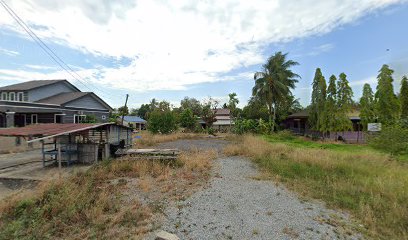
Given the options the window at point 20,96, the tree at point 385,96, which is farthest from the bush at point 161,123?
the tree at point 385,96

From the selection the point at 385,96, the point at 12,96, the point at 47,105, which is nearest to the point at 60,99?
the point at 47,105

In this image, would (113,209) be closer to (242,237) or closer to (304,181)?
(242,237)

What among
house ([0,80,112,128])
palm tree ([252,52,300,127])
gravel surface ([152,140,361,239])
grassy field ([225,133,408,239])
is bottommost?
gravel surface ([152,140,361,239])

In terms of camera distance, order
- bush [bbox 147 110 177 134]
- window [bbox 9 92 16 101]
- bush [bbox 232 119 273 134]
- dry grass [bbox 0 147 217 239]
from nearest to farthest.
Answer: dry grass [bbox 0 147 217 239], window [bbox 9 92 16 101], bush [bbox 147 110 177 134], bush [bbox 232 119 273 134]

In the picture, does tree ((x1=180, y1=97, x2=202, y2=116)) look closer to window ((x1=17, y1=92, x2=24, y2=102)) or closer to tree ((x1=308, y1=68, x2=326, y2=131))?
tree ((x1=308, y1=68, x2=326, y2=131))

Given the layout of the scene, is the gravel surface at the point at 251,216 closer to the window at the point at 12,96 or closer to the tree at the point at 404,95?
the tree at the point at 404,95

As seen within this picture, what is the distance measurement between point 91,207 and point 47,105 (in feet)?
67.9

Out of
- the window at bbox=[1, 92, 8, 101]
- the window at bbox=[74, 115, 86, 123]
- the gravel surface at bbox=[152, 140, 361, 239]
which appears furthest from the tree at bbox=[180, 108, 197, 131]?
the gravel surface at bbox=[152, 140, 361, 239]

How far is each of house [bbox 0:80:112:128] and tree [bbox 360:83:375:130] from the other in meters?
30.5

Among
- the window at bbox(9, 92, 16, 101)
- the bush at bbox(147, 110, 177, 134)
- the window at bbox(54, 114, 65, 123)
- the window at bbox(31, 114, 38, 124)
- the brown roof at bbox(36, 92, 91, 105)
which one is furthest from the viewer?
Answer: the bush at bbox(147, 110, 177, 134)

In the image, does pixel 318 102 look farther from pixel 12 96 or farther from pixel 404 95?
pixel 12 96

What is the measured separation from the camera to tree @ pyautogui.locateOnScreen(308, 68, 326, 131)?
2405 centimetres

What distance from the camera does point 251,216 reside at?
488cm

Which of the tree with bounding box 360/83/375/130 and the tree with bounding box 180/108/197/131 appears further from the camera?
the tree with bounding box 180/108/197/131
